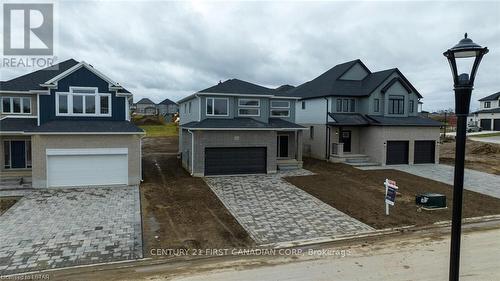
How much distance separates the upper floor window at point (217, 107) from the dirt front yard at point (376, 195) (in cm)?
672

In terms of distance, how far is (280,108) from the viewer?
82.8 ft

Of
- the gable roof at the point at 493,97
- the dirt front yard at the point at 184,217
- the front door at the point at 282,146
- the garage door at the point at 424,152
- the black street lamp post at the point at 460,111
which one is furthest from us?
the gable roof at the point at 493,97

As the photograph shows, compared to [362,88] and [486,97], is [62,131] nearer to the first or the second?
[362,88]

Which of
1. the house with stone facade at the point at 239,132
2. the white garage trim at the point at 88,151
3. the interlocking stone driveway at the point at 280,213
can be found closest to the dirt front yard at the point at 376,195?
the interlocking stone driveway at the point at 280,213

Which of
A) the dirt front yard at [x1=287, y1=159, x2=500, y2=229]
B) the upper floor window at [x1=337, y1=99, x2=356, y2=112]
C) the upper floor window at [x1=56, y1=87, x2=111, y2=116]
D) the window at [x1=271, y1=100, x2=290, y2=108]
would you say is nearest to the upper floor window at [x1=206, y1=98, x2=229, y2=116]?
the window at [x1=271, y1=100, x2=290, y2=108]

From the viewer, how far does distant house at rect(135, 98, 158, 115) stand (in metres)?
108

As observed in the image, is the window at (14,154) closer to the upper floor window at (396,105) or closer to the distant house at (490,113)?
the upper floor window at (396,105)

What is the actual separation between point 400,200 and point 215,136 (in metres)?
11.0

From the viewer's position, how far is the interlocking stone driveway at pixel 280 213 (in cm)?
1109

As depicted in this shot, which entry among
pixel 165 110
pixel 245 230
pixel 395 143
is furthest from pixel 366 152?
pixel 165 110

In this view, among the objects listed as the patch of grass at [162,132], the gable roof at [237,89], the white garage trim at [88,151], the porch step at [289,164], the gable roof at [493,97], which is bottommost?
the porch step at [289,164]

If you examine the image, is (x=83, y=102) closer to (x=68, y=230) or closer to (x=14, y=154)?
(x=14, y=154)

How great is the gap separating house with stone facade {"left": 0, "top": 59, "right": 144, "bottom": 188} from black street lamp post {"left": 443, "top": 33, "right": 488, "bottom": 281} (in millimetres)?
15741

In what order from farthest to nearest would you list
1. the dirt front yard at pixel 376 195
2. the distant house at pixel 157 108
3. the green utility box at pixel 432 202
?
the distant house at pixel 157 108, the green utility box at pixel 432 202, the dirt front yard at pixel 376 195
